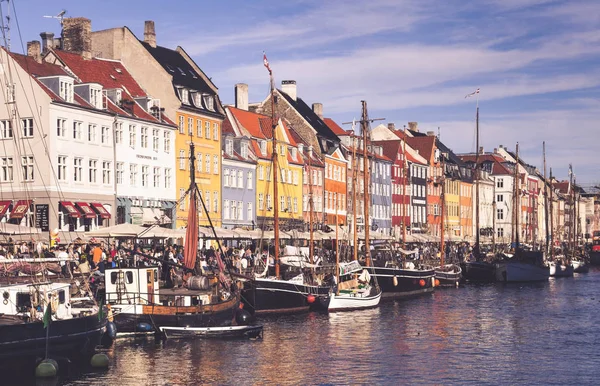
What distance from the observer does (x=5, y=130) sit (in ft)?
229

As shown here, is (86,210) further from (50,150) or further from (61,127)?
(61,127)

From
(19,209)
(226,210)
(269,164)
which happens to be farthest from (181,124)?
(19,209)

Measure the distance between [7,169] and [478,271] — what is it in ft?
149

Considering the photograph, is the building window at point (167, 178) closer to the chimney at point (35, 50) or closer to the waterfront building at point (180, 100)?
the waterfront building at point (180, 100)

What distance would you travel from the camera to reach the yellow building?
317ft

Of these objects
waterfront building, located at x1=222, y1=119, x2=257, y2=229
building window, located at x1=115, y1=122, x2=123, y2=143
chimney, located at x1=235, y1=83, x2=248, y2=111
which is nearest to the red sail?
building window, located at x1=115, y1=122, x2=123, y2=143

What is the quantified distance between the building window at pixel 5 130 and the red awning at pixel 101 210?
723 centimetres

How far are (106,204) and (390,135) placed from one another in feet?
244

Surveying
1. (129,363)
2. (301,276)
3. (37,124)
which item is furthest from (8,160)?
(129,363)

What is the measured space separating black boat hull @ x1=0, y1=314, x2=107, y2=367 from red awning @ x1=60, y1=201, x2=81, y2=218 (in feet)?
88.9

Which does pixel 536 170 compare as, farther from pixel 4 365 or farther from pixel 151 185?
pixel 4 365

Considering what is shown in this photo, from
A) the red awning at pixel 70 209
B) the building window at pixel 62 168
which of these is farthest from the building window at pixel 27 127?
the red awning at pixel 70 209

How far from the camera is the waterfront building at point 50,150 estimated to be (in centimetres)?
6738

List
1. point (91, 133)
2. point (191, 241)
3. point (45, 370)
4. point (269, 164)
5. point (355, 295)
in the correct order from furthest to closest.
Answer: point (269, 164), point (91, 133), point (355, 295), point (191, 241), point (45, 370)
